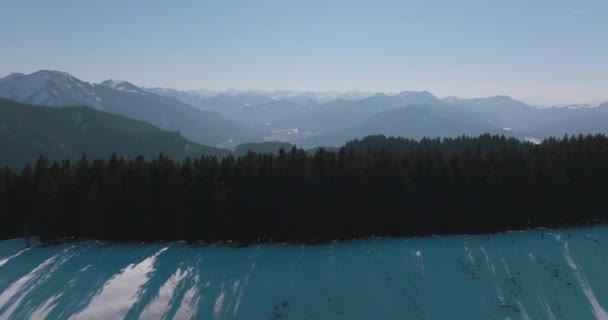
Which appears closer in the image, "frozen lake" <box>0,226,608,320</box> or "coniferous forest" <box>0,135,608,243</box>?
"frozen lake" <box>0,226,608,320</box>

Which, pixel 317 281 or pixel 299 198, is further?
pixel 299 198

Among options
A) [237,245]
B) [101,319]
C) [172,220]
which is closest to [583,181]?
[237,245]

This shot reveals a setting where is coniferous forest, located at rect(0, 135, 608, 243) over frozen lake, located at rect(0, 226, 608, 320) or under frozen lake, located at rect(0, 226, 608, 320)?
over

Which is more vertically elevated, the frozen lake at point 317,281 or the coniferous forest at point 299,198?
the coniferous forest at point 299,198

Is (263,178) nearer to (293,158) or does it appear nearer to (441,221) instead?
(293,158)

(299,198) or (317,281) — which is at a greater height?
(299,198)
